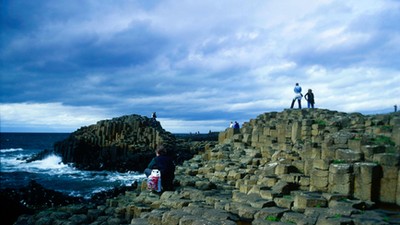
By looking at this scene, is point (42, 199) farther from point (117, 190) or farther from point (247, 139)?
point (247, 139)

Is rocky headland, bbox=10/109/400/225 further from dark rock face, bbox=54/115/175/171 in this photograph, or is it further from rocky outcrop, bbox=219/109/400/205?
dark rock face, bbox=54/115/175/171

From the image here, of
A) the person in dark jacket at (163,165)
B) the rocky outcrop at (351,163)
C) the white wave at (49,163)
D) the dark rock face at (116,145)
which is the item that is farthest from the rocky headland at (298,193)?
the white wave at (49,163)

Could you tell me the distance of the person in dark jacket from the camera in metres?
12.2

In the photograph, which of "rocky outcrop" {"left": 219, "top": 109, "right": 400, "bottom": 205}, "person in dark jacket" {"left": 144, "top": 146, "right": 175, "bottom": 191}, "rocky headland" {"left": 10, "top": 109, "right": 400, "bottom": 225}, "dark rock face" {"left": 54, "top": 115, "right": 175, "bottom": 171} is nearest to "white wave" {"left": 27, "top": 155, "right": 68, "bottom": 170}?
"dark rock face" {"left": 54, "top": 115, "right": 175, "bottom": 171}

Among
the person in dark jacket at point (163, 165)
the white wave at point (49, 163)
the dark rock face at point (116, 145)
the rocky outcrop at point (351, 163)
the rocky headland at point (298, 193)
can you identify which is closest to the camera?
the rocky headland at point (298, 193)

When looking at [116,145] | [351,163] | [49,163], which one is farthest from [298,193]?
[49,163]

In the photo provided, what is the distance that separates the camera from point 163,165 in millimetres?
12195

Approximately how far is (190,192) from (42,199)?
46.5 ft

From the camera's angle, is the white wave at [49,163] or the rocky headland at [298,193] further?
the white wave at [49,163]

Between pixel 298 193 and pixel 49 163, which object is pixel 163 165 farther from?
pixel 49 163

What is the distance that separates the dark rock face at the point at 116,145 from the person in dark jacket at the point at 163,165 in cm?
2693

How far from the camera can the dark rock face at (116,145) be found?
4153 cm

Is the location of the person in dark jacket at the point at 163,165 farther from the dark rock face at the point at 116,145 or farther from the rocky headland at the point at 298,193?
the dark rock face at the point at 116,145

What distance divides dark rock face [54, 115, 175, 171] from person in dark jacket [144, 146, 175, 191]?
1060 inches
